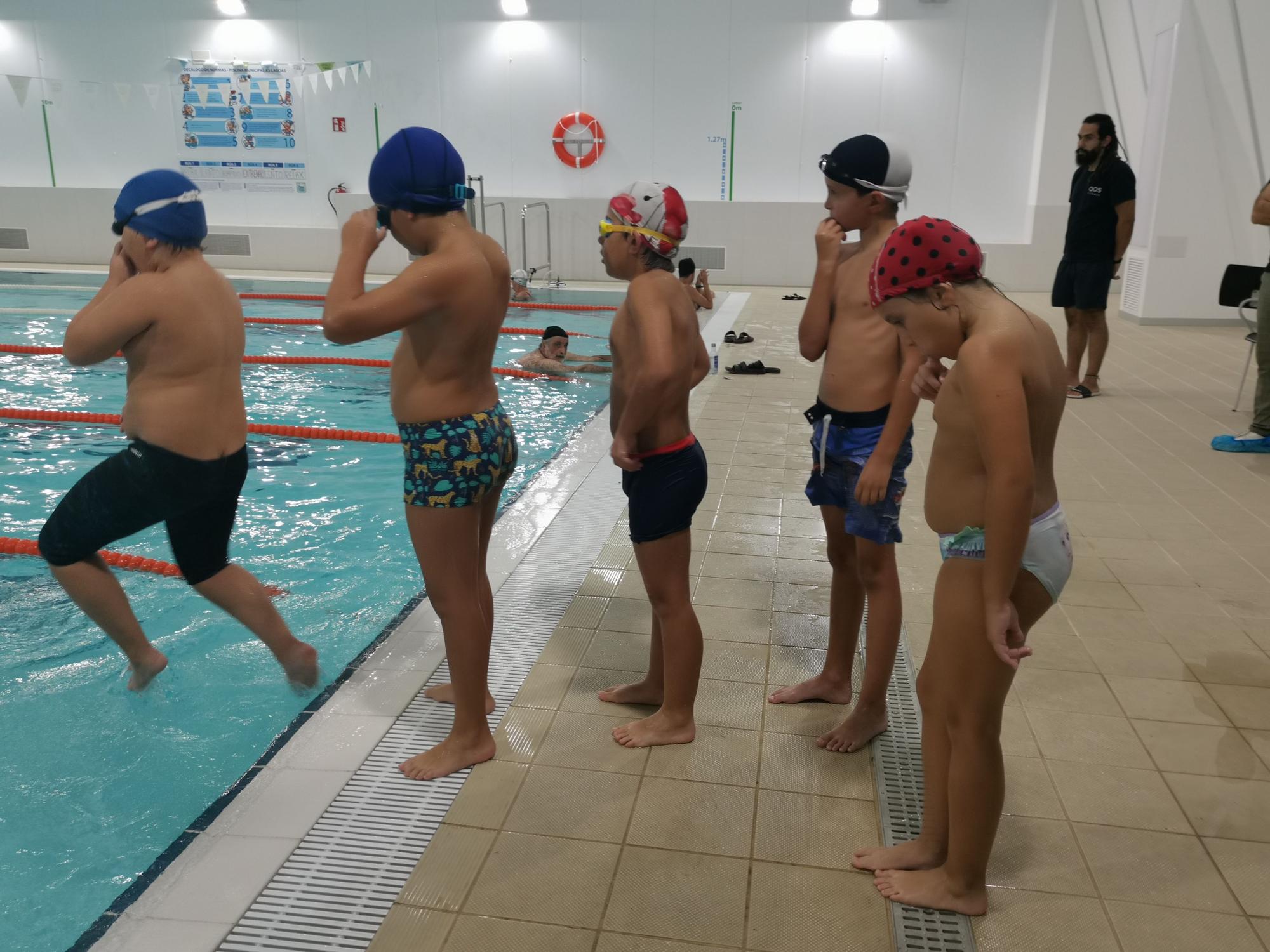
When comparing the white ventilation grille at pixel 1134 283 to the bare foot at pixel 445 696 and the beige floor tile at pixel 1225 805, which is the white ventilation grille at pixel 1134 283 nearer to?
the beige floor tile at pixel 1225 805

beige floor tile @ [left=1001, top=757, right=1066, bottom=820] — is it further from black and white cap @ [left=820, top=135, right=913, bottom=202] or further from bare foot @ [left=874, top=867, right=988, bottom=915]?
black and white cap @ [left=820, top=135, right=913, bottom=202]

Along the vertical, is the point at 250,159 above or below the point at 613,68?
below

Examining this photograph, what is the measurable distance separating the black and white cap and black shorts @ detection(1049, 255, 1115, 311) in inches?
213

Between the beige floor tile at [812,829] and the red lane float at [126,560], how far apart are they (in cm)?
260

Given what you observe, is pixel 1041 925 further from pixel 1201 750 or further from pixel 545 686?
pixel 545 686

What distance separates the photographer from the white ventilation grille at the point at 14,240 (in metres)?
15.2

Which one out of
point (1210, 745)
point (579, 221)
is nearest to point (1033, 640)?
point (1210, 745)

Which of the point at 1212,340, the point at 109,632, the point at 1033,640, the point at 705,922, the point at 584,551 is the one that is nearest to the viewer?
the point at 705,922

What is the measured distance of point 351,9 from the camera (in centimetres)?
1450

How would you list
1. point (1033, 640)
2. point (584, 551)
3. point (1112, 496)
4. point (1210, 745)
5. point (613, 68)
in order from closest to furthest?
1. point (1210, 745)
2. point (1033, 640)
3. point (584, 551)
4. point (1112, 496)
5. point (613, 68)

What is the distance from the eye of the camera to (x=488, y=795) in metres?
2.44

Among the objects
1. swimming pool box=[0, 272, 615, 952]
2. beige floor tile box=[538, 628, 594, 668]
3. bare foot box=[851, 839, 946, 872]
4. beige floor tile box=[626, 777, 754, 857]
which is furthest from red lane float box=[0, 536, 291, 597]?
bare foot box=[851, 839, 946, 872]

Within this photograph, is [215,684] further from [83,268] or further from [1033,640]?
[83,268]

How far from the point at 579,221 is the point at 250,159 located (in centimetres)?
544
